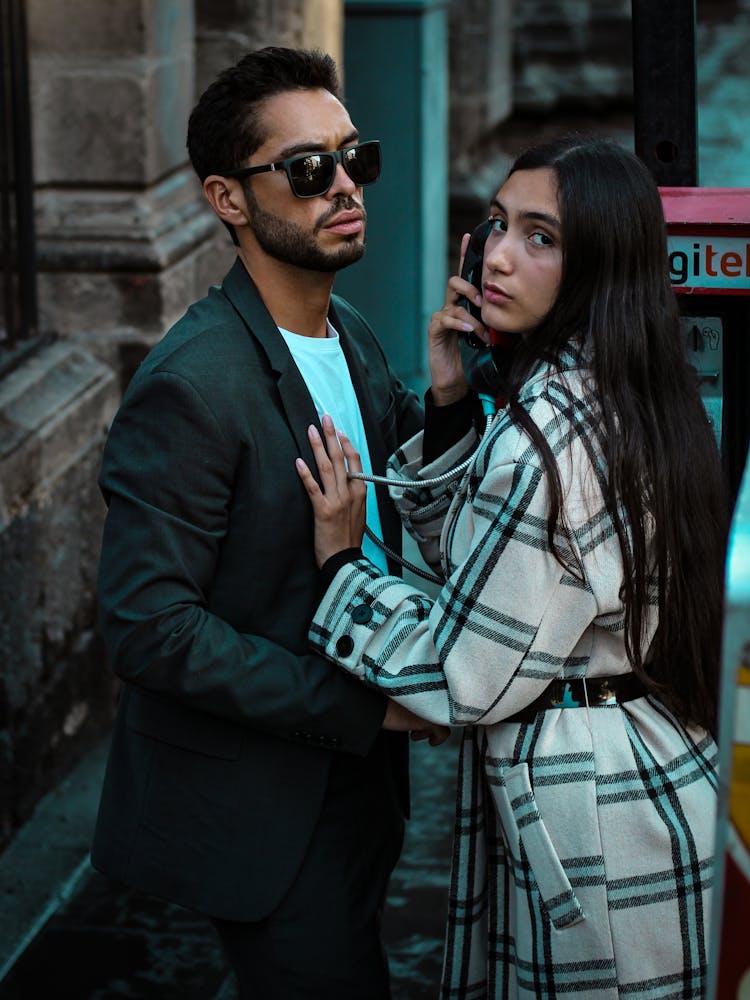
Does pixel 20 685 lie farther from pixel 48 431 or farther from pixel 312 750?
pixel 312 750

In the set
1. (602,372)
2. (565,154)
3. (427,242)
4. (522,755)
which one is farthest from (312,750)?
(427,242)

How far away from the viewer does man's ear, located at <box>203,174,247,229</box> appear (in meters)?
2.92

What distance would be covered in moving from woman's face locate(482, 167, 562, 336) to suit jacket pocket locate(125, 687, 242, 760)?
2.83 feet

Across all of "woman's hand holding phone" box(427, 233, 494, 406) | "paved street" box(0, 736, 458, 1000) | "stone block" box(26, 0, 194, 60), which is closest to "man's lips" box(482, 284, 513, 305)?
"woman's hand holding phone" box(427, 233, 494, 406)

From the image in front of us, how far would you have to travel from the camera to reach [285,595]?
2.84 metres

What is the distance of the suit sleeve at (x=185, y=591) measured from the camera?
2662 mm

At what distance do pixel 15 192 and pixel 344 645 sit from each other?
3078 mm

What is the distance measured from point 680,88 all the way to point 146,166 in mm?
2460

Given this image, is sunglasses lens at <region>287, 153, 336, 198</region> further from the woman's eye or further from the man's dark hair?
the woman's eye

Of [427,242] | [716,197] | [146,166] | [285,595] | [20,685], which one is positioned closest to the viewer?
[285,595]

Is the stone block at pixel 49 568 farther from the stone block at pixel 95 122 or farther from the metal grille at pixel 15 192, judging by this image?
the stone block at pixel 95 122

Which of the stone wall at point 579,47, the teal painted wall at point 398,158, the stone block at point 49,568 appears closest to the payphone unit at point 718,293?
the stone block at point 49,568

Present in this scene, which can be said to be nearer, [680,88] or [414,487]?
[414,487]

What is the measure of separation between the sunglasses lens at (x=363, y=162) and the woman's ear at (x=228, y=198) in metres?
0.20
